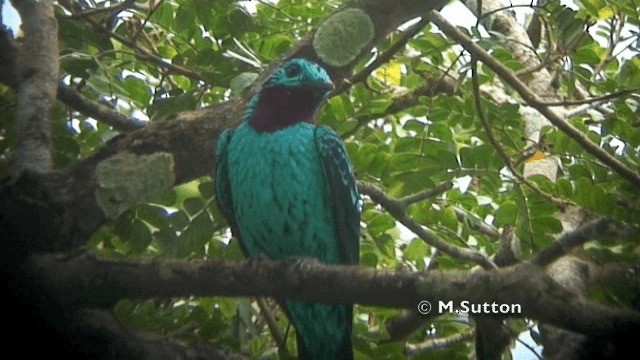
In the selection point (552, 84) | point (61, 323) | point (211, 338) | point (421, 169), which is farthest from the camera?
point (552, 84)

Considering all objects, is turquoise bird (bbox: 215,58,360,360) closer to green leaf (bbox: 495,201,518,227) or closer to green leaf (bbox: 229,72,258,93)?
green leaf (bbox: 229,72,258,93)

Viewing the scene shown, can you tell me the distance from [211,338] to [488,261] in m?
0.44

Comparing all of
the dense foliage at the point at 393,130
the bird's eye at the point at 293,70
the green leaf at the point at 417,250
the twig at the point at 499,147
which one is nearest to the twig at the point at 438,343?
the dense foliage at the point at 393,130

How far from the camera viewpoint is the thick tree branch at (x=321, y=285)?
1.14m

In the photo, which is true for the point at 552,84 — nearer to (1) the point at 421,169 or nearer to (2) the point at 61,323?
(1) the point at 421,169

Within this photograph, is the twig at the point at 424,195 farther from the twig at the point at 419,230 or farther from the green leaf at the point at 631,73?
the green leaf at the point at 631,73

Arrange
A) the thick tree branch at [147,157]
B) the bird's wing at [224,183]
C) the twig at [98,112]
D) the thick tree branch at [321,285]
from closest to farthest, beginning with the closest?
1. the thick tree branch at [321,285]
2. the thick tree branch at [147,157]
3. the bird's wing at [224,183]
4. the twig at [98,112]

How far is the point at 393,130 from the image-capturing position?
5.67ft

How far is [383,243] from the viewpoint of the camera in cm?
155

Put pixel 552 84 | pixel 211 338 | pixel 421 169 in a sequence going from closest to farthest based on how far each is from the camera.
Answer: pixel 211 338
pixel 421 169
pixel 552 84

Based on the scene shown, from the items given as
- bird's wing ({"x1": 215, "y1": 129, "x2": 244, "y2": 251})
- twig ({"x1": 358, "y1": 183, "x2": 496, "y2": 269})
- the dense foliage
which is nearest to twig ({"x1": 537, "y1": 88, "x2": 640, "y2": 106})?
the dense foliage

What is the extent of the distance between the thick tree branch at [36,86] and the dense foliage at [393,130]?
0.08 meters

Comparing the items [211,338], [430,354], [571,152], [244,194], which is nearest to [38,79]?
[244,194]

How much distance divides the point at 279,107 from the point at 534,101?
0.43 meters
